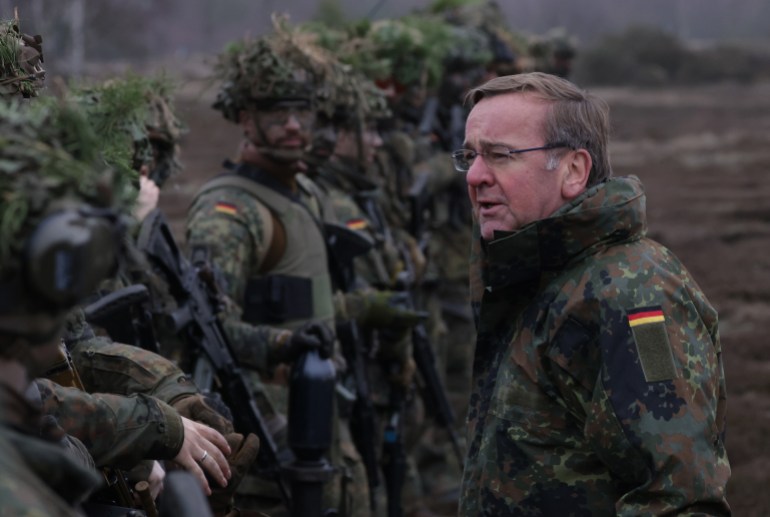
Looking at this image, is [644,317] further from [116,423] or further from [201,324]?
[201,324]

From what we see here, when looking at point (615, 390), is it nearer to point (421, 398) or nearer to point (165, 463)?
Answer: point (165, 463)

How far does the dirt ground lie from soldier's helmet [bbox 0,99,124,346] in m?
1.86

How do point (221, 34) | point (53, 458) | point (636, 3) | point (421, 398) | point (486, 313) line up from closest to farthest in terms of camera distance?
point (53, 458) < point (486, 313) < point (421, 398) < point (221, 34) < point (636, 3)

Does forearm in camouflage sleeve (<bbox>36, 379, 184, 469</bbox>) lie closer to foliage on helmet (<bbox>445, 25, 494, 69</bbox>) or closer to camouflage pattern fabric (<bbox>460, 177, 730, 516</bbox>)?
camouflage pattern fabric (<bbox>460, 177, 730, 516</bbox>)

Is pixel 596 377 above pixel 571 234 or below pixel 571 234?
below

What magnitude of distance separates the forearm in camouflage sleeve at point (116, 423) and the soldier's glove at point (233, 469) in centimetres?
33

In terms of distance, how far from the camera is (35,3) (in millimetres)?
25641

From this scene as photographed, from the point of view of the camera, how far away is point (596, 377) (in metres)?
2.73

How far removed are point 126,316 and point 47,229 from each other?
7.23 ft

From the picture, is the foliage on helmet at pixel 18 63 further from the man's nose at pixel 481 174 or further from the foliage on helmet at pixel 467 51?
the foliage on helmet at pixel 467 51

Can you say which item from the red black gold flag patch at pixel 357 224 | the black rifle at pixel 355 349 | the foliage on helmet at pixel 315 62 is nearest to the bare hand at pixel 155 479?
the black rifle at pixel 355 349

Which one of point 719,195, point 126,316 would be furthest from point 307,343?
point 719,195

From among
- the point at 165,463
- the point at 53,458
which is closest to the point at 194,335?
the point at 165,463

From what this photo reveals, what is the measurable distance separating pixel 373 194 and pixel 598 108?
410 centimetres
